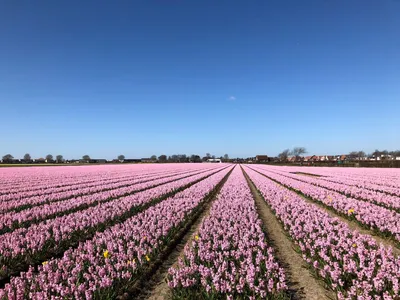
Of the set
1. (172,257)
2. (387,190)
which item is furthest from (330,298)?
(387,190)

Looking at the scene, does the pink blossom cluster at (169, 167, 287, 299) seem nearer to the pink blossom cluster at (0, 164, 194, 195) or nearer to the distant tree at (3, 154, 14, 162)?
the pink blossom cluster at (0, 164, 194, 195)

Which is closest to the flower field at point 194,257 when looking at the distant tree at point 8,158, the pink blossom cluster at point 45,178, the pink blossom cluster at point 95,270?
the pink blossom cluster at point 95,270

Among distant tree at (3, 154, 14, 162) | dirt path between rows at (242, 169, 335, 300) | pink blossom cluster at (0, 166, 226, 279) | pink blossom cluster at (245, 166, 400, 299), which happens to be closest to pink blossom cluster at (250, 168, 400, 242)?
pink blossom cluster at (245, 166, 400, 299)

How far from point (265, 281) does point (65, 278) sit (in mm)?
3772

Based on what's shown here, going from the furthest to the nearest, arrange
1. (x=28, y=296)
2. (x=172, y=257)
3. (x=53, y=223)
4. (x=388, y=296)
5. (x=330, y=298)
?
(x=53, y=223), (x=172, y=257), (x=330, y=298), (x=28, y=296), (x=388, y=296)

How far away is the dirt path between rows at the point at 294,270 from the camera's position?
4.83m

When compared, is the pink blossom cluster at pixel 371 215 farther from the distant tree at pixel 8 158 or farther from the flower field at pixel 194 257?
the distant tree at pixel 8 158

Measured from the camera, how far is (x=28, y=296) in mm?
4320

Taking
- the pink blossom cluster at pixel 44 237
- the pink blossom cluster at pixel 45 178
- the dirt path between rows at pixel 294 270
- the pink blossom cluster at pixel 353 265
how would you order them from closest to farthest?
1. the pink blossom cluster at pixel 353 265
2. the dirt path between rows at pixel 294 270
3. the pink blossom cluster at pixel 44 237
4. the pink blossom cluster at pixel 45 178

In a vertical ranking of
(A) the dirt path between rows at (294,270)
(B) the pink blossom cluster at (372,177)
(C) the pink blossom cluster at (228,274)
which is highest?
(B) the pink blossom cluster at (372,177)

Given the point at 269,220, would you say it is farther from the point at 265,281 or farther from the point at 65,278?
the point at 65,278

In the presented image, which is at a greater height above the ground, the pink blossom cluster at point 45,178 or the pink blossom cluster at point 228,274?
the pink blossom cluster at point 45,178

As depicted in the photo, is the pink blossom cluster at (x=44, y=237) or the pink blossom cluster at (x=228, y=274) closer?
the pink blossom cluster at (x=228, y=274)

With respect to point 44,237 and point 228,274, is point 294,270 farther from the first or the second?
point 44,237
